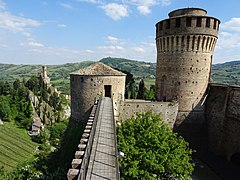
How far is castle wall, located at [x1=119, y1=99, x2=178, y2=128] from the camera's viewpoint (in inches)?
949

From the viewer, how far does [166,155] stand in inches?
599

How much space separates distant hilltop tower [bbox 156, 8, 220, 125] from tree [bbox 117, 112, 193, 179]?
9.35 meters

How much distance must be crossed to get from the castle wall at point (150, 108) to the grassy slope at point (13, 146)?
4565 cm

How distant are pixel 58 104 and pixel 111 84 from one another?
8883cm

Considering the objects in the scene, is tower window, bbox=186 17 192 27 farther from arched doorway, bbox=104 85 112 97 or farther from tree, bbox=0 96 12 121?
tree, bbox=0 96 12 121

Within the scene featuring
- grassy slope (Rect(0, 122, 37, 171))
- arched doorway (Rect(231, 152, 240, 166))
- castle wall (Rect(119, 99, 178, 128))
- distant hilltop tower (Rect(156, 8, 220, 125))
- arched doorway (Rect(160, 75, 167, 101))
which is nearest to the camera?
arched doorway (Rect(231, 152, 240, 166))

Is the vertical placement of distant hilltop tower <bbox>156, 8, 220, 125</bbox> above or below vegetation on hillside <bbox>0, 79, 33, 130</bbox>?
above

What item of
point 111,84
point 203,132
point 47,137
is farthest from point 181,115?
point 47,137

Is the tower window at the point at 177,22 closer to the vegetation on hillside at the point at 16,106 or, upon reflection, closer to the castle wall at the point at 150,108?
the castle wall at the point at 150,108

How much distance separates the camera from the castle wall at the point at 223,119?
23.2 metres

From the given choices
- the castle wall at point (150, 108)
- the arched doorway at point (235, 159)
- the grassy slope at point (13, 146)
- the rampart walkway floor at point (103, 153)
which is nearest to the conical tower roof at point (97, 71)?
the castle wall at point (150, 108)

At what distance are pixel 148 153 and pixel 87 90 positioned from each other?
30.6ft

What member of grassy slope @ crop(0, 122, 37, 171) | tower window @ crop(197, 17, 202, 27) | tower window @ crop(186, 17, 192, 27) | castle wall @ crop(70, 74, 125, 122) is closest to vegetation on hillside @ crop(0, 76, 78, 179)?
grassy slope @ crop(0, 122, 37, 171)

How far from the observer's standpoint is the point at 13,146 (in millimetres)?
68688
